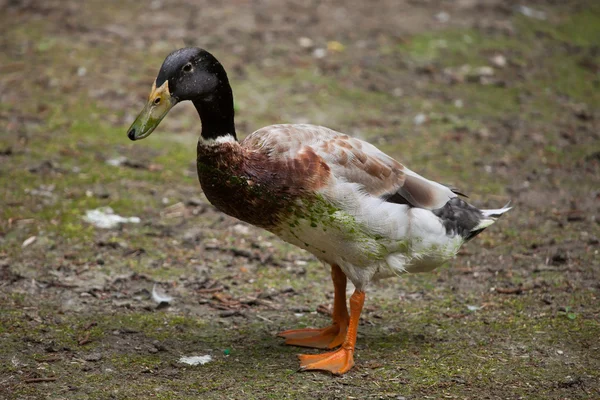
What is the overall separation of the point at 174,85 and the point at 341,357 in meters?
1.97

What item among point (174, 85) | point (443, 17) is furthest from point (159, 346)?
point (443, 17)

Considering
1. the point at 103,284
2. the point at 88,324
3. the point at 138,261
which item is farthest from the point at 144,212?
the point at 88,324

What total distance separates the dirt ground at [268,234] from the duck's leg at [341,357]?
0.34ft

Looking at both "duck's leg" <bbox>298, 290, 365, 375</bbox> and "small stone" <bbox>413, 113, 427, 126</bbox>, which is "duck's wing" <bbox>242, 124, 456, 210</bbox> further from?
"small stone" <bbox>413, 113, 427, 126</bbox>

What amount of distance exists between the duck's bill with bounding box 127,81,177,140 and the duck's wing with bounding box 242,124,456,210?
587 millimetres

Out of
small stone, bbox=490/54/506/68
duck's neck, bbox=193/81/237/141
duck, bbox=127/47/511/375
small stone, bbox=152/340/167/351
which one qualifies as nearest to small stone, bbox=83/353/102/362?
small stone, bbox=152/340/167/351

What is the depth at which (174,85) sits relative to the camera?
183 inches

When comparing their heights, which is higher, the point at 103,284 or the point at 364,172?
the point at 364,172

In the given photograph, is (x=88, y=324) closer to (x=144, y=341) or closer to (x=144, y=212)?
Result: (x=144, y=341)

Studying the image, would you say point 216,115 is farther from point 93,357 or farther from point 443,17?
point 443,17

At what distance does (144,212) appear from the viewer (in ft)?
23.1

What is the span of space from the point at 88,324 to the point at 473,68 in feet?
23.6

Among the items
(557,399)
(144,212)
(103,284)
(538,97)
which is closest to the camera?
(557,399)

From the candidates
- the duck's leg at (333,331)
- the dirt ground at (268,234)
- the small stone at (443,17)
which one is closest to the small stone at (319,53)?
the dirt ground at (268,234)
